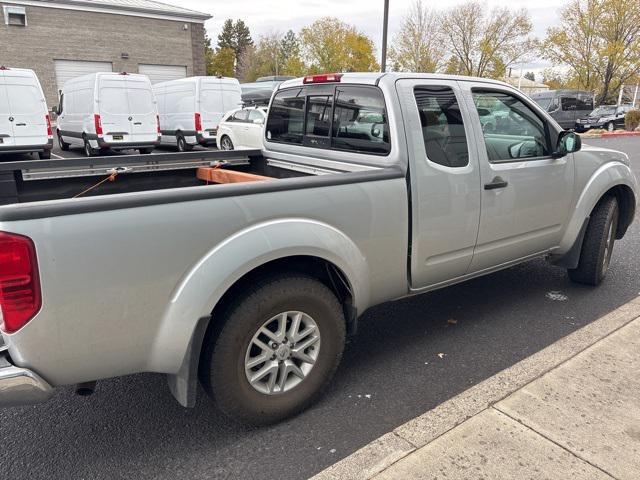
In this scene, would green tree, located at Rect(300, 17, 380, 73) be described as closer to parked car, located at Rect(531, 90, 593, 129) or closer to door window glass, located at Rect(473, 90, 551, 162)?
parked car, located at Rect(531, 90, 593, 129)

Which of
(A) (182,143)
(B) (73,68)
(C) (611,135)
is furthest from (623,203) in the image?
(B) (73,68)

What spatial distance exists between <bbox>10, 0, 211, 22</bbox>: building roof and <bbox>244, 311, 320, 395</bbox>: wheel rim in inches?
1168

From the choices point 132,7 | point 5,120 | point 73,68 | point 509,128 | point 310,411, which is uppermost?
point 132,7

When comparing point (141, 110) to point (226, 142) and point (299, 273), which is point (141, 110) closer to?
point (226, 142)

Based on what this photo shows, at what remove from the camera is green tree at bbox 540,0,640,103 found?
127ft

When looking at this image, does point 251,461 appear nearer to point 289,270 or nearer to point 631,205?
point 289,270

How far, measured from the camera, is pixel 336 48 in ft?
152

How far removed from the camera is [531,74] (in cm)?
9694

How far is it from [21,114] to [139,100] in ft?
9.09

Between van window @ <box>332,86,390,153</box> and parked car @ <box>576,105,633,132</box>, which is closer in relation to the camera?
van window @ <box>332,86,390,153</box>

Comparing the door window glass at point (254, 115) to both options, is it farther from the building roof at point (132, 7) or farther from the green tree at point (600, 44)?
the green tree at point (600, 44)

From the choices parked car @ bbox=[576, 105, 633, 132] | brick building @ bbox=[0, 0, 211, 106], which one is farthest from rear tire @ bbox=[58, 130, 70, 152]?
parked car @ bbox=[576, 105, 633, 132]

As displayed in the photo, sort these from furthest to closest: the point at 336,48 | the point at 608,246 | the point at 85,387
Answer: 1. the point at 336,48
2. the point at 608,246
3. the point at 85,387

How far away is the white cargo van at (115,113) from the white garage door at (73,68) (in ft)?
50.3
